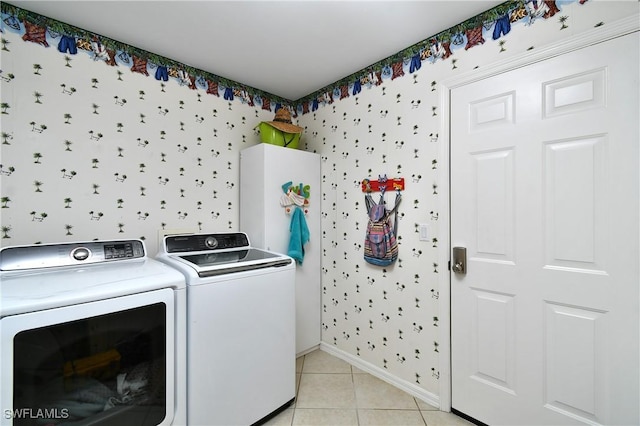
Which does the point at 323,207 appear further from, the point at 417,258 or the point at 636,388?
the point at 636,388

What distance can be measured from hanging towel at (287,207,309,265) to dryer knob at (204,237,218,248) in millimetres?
579

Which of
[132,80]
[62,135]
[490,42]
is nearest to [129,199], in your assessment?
[62,135]

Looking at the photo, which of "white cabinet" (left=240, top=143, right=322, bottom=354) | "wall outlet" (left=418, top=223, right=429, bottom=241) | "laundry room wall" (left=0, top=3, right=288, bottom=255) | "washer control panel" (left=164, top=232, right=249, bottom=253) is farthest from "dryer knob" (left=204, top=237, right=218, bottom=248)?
"wall outlet" (left=418, top=223, right=429, bottom=241)

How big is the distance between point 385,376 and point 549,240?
144 cm

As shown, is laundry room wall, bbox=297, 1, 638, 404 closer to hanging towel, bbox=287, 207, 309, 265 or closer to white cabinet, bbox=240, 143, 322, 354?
white cabinet, bbox=240, 143, 322, 354

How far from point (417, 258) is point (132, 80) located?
227cm

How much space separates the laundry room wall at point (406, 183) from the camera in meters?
1.55

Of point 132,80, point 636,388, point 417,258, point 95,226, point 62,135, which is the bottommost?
point 636,388

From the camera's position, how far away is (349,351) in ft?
7.66

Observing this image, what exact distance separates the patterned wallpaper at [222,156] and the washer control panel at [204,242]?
0.20 metres

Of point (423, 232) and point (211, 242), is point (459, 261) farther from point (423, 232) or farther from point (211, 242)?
point (211, 242)

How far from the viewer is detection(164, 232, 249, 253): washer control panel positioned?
1.85 m

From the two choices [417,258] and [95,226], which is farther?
[417,258]

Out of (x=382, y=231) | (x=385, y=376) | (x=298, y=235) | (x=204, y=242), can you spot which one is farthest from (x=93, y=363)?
(x=385, y=376)
